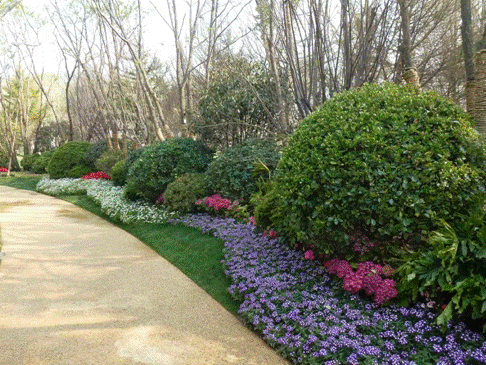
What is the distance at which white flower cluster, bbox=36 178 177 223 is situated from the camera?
7059 mm

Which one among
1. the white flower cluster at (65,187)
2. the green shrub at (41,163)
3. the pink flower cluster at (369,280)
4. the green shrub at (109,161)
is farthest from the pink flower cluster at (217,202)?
the green shrub at (41,163)

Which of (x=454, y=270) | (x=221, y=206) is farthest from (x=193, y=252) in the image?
(x=454, y=270)

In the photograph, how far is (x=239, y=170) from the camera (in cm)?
672

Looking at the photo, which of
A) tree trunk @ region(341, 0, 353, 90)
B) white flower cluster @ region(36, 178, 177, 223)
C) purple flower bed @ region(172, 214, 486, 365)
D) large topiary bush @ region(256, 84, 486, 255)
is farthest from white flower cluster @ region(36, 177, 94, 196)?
large topiary bush @ region(256, 84, 486, 255)

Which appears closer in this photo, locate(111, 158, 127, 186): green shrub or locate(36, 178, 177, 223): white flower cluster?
locate(36, 178, 177, 223): white flower cluster

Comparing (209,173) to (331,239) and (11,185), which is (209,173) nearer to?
(331,239)

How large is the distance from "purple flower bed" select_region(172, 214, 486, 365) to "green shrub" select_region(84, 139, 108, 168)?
39.1ft

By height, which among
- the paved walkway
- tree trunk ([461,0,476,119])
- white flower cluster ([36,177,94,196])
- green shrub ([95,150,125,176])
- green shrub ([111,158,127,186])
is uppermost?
tree trunk ([461,0,476,119])

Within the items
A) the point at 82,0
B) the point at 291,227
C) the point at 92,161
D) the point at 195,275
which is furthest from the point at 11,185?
the point at 291,227

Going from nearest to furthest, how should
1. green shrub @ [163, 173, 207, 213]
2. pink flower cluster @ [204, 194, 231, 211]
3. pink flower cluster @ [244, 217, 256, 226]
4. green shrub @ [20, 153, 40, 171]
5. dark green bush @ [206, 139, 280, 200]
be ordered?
1. pink flower cluster @ [244, 217, 256, 226]
2. pink flower cluster @ [204, 194, 231, 211]
3. dark green bush @ [206, 139, 280, 200]
4. green shrub @ [163, 173, 207, 213]
5. green shrub @ [20, 153, 40, 171]

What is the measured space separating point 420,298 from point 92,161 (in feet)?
46.1

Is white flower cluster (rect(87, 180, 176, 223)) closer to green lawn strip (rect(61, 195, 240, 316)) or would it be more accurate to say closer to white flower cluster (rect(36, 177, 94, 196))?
green lawn strip (rect(61, 195, 240, 316))

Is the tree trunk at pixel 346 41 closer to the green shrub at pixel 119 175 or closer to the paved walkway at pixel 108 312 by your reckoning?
the paved walkway at pixel 108 312

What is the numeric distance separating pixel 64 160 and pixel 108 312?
12.7 meters
